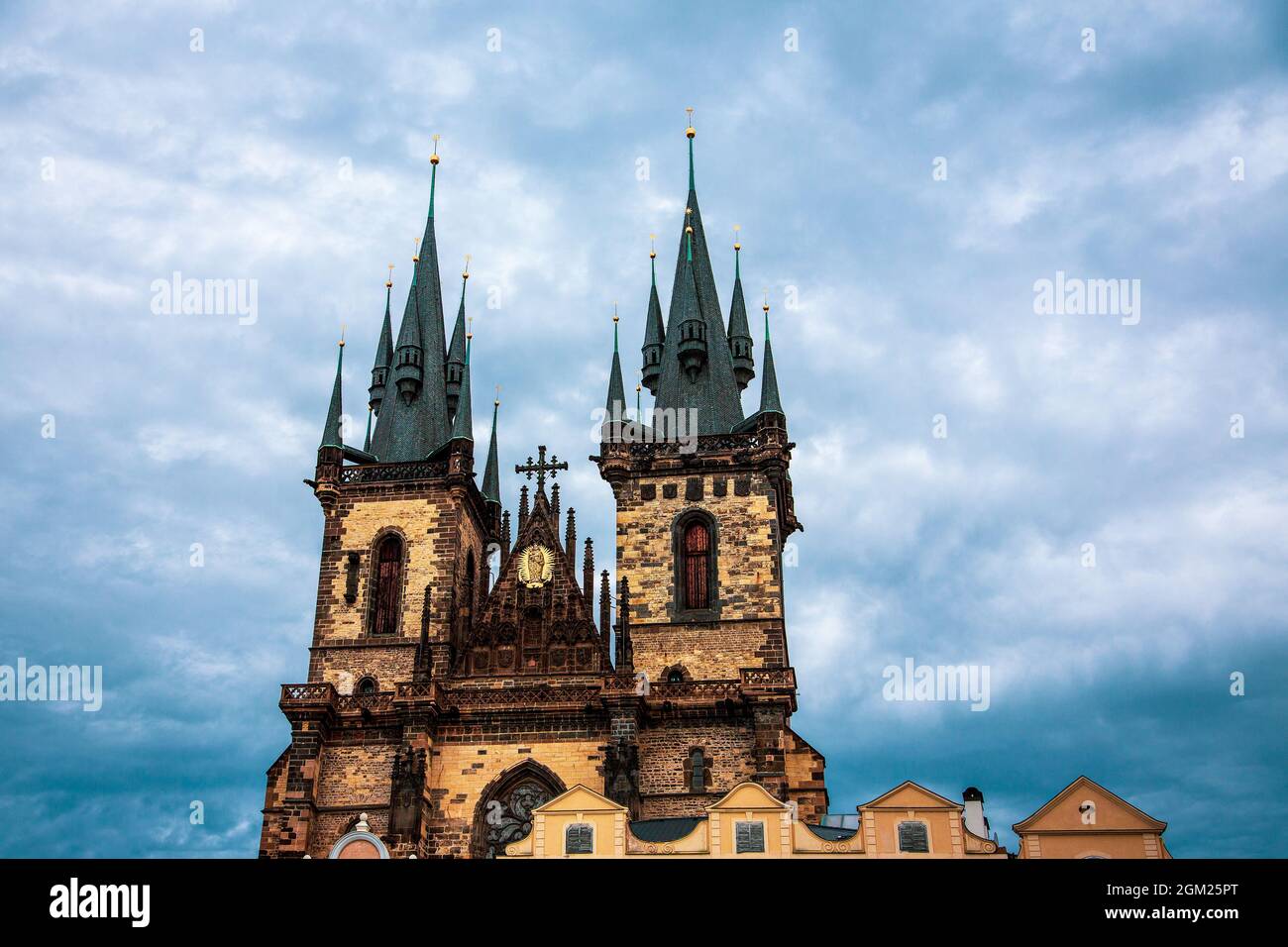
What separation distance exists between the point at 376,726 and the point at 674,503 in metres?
11.0

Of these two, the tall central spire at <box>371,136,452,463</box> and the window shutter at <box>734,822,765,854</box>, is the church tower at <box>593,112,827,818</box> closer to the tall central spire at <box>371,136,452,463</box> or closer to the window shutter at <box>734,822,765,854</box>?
the tall central spire at <box>371,136,452,463</box>

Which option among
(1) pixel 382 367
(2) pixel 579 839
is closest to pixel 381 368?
(1) pixel 382 367

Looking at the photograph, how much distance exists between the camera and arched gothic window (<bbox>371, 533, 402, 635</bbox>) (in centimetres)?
4322

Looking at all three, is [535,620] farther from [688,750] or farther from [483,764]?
[688,750]

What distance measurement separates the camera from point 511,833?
38500 millimetres

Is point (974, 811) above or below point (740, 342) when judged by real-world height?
below

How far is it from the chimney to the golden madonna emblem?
565 inches

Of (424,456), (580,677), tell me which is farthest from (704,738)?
(424,456)

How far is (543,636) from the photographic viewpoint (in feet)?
137

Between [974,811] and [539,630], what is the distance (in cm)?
1426
